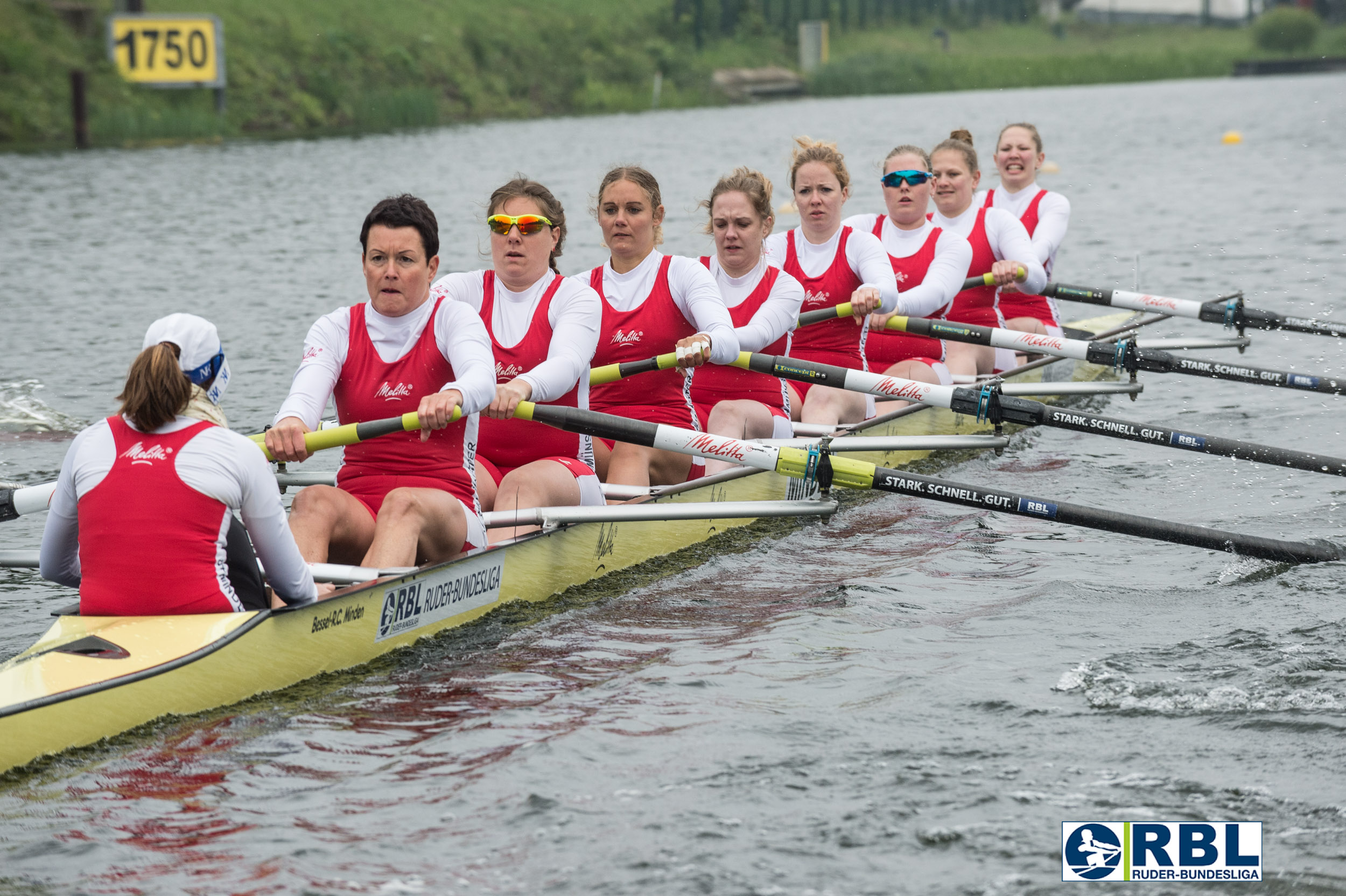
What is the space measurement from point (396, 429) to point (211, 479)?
111 cm

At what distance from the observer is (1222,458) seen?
9.92m

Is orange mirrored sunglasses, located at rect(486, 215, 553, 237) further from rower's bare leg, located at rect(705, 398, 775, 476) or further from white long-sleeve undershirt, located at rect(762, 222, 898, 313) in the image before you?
white long-sleeve undershirt, located at rect(762, 222, 898, 313)

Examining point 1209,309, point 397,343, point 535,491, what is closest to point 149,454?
point 397,343

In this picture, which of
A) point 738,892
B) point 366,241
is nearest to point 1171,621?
point 738,892

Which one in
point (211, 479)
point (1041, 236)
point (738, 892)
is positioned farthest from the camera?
point (1041, 236)

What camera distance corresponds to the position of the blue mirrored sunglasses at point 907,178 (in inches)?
373

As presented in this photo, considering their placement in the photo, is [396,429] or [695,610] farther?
[695,610]

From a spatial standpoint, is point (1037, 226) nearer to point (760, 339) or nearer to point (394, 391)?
point (760, 339)

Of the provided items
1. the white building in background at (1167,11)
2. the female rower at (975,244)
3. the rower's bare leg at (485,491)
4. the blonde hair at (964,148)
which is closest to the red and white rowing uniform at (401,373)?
the rower's bare leg at (485,491)

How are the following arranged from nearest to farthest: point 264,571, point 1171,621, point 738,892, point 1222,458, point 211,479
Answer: point 738,892 → point 211,479 → point 264,571 → point 1171,621 → point 1222,458

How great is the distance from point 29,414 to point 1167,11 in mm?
Result: 104461

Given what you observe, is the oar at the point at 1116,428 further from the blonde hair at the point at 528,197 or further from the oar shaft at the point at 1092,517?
A: the blonde hair at the point at 528,197

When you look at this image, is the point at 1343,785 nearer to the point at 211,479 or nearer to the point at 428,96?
the point at 211,479

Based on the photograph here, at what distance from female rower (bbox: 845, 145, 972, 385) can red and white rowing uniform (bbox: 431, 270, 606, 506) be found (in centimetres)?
310
